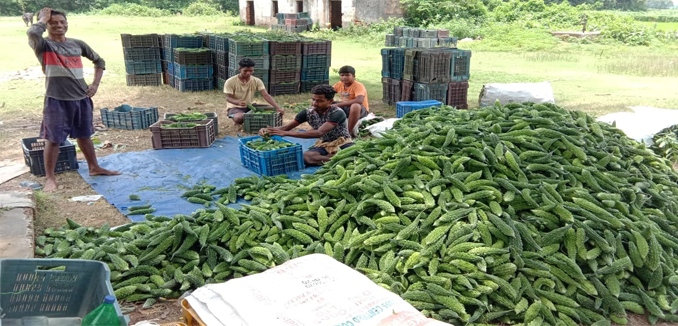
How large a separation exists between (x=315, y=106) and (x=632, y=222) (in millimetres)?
4204

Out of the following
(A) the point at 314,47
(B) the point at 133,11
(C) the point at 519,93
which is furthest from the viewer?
(B) the point at 133,11

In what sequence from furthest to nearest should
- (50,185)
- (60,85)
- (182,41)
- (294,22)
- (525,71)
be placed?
1. (294,22)
2. (525,71)
3. (182,41)
4. (50,185)
5. (60,85)

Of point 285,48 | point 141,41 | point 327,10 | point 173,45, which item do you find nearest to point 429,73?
point 285,48

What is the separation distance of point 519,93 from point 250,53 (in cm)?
567

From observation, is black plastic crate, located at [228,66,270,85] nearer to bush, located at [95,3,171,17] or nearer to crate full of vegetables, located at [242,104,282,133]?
crate full of vegetables, located at [242,104,282,133]

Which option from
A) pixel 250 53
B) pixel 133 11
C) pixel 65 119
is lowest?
pixel 65 119

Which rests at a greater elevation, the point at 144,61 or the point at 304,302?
the point at 144,61

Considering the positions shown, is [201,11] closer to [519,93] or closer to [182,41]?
[182,41]

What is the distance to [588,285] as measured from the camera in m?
3.96

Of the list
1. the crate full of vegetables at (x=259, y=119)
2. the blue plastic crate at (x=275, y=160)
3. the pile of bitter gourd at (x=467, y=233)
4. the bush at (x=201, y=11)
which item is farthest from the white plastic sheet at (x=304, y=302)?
the bush at (x=201, y=11)

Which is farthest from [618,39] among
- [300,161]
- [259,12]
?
[300,161]

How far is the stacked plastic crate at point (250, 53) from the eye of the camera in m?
11.8

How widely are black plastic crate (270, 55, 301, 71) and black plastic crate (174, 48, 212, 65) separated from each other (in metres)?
1.66

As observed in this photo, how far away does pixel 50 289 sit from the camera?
305 cm
